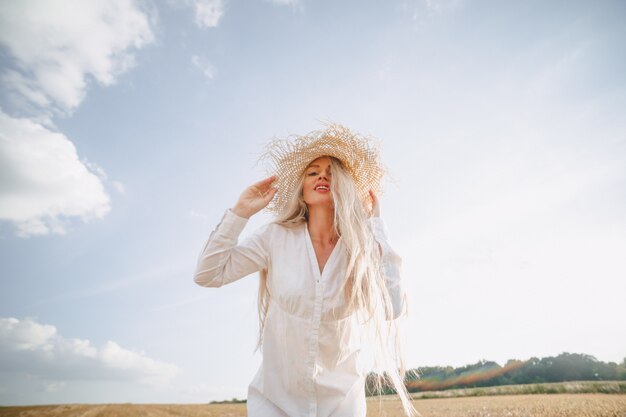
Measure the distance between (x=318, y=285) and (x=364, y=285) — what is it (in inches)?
17.7

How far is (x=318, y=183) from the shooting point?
3609 millimetres

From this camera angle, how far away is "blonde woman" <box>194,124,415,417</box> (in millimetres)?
2639

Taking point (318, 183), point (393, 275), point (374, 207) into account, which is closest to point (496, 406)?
point (374, 207)

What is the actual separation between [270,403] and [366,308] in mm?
1052

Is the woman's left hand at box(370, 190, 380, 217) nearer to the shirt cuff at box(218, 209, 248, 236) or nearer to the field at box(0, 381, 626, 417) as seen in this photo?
the shirt cuff at box(218, 209, 248, 236)

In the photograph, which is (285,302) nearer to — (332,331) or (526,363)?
(332,331)

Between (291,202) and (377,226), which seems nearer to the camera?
(377,226)

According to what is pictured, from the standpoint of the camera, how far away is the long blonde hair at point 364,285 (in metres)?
2.91

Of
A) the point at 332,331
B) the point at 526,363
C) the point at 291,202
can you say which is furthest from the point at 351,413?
the point at 526,363

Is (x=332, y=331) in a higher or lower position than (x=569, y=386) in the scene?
higher

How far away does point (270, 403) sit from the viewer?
265 cm

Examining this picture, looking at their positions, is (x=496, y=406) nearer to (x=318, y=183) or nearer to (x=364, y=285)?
(x=364, y=285)

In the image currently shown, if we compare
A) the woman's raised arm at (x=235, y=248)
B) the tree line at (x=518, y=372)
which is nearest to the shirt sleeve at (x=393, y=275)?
the woman's raised arm at (x=235, y=248)

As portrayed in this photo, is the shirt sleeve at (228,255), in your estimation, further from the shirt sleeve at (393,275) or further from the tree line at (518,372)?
the tree line at (518,372)
